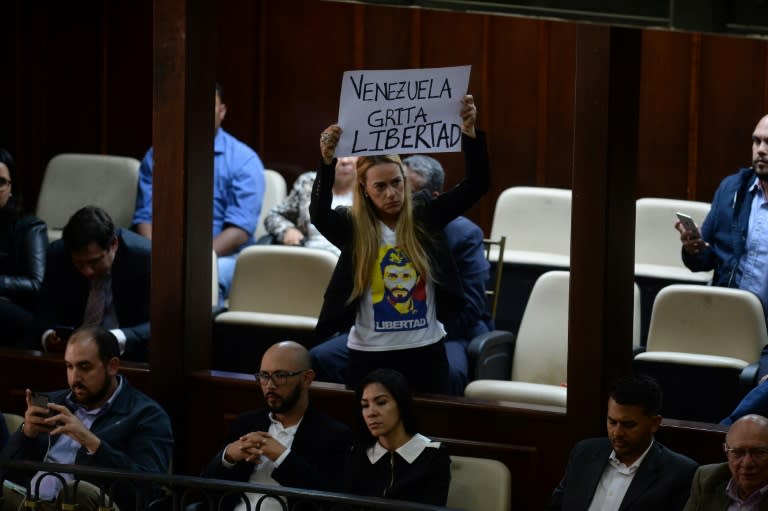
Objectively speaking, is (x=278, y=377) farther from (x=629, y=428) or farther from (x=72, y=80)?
(x=72, y=80)

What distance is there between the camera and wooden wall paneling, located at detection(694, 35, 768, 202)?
7.55 m

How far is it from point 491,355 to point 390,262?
86 centimetres

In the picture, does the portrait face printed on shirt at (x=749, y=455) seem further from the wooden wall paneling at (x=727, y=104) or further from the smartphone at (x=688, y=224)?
the wooden wall paneling at (x=727, y=104)

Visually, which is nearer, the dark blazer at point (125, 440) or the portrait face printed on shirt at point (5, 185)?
the dark blazer at point (125, 440)

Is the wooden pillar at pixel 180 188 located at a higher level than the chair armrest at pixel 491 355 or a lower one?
higher

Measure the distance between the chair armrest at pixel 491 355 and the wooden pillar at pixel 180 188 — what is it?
3.41 ft

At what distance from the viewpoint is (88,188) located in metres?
7.82

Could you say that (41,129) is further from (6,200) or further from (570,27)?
(570,27)

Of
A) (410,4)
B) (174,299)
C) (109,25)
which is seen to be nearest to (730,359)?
(174,299)

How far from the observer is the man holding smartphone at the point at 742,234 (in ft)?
19.2

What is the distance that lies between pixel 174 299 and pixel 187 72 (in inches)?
33.1

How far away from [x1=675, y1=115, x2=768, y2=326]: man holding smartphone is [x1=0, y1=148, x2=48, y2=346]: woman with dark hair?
9.08 ft

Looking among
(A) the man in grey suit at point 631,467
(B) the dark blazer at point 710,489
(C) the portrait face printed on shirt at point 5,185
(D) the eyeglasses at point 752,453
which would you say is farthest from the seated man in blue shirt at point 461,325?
(C) the portrait face printed on shirt at point 5,185

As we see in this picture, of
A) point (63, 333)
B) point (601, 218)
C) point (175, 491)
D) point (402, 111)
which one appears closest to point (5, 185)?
point (63, 333)
